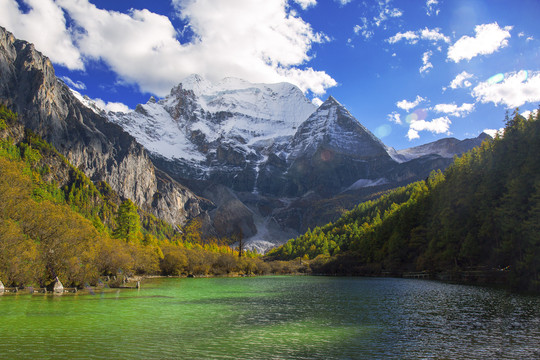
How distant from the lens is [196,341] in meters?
23.4

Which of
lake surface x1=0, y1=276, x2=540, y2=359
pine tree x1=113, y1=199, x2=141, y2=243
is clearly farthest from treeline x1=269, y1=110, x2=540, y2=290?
pine tree x1=113, y1=199, x2=141, y2=243

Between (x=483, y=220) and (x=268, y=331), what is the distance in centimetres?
6112

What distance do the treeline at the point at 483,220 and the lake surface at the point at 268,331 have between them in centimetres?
2033

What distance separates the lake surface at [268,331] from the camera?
2045 cm

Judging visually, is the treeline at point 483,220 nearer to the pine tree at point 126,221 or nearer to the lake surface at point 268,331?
the lake surface at point 268,331

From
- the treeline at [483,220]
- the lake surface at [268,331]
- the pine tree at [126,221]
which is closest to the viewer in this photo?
the lake surface at [268,331]

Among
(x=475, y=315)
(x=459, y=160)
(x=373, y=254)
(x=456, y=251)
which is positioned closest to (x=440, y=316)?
(x=475, y=315)

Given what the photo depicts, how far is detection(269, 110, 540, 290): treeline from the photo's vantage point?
56.6m

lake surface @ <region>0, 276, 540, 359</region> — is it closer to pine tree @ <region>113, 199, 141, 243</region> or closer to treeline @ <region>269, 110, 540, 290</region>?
treeline @ <region>269, 110, 540, 290</region>

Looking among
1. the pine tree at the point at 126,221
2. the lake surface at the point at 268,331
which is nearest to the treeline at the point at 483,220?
the lake surface at the point at 268,331

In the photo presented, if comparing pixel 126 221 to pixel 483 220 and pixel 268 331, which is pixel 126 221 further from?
pixel 268 331

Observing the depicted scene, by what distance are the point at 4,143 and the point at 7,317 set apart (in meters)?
169

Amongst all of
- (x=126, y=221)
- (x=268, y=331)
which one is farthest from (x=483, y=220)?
(x=126, y=221)

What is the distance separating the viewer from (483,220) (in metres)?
72.6
